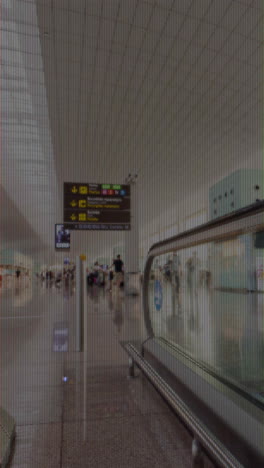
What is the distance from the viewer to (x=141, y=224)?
18.0m

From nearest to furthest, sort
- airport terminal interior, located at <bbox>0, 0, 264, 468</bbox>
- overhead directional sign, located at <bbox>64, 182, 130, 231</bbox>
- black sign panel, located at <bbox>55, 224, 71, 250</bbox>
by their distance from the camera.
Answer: airport terminal interior, located at <bbox>0, 0, 264, 468</bbox> < overhead directional sign, located at <bbox>64, 182, 130, 231</bbox> < black sign panel, located at <bbox>55, 224, 71, 250</bbox>

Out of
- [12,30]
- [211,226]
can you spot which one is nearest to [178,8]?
[12,30]

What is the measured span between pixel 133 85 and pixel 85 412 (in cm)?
901

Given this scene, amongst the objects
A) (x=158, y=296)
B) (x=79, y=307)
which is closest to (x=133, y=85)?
(x=79, y=307)

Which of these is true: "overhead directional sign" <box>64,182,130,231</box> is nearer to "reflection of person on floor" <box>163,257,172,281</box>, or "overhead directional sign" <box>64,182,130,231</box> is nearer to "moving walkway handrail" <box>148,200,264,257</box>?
"reflection of person on floor" <box>163,257,172,281</box>

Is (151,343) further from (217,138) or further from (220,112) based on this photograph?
(217,138)

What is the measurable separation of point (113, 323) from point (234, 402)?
4.65 meters

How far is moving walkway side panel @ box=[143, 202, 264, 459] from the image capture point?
1.63m

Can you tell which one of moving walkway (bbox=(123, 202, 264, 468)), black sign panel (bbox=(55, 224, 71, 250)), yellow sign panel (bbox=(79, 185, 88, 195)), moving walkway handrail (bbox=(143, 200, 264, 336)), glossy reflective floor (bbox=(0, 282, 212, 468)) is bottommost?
glossy reflective floor (bbox=(0, 282, 212, 468))

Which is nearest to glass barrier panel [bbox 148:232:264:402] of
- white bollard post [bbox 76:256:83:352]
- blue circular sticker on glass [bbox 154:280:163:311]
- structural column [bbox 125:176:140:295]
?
blue circular sticker on glass [bbox 154:280:163:311]

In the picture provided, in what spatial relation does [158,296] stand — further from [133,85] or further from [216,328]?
[133,85]

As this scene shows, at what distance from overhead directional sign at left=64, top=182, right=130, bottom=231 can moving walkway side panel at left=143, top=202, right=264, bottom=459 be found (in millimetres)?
3857

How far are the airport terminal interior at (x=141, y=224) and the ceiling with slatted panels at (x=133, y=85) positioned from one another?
47mm

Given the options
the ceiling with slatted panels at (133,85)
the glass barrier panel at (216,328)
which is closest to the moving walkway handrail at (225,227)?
the glass barrier panel at (216,328)
